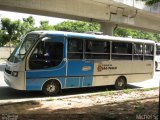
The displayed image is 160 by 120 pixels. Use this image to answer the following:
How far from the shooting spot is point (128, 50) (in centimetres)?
1572

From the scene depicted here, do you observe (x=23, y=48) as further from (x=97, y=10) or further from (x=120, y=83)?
(x=97, y=10)

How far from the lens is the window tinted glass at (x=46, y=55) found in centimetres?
1219

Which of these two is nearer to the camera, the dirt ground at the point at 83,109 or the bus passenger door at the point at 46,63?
the dirt ground at the point at 83,109

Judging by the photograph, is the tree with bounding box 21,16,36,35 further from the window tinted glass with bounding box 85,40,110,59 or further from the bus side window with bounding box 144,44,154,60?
the window tinted glass with bounding box 85,40,110,59

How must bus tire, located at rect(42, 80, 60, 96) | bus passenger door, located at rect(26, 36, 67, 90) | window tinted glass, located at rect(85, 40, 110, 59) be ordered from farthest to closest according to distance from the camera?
window tinted glass, located at rect(85, 40, 110, 59), bus tire, located at rect(42, 80, 60, 96), bus passenger door, located at rect(26, 36, 67, 90)

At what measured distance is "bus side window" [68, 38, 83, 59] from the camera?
13148 millimetres

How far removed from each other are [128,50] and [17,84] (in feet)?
20.0

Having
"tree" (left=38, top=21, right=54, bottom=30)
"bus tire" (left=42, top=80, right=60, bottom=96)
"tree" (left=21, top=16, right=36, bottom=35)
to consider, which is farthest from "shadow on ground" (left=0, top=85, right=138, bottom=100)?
"tree" (left=38, top=21, right=54, bottom=30)

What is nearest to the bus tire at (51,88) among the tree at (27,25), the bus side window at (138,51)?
the bus side window at (138,51)

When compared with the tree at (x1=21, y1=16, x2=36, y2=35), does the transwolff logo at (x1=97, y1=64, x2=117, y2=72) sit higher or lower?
lower

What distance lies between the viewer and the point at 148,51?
17016 mm

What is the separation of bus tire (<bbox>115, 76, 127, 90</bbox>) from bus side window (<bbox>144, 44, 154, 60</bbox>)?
196 centimetres

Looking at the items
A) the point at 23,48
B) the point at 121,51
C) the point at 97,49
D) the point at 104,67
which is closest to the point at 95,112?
the point at 23,48

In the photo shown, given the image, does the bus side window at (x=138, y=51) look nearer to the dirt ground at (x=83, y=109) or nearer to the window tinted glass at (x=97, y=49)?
the window tinted glass at (x=97, y=49)
